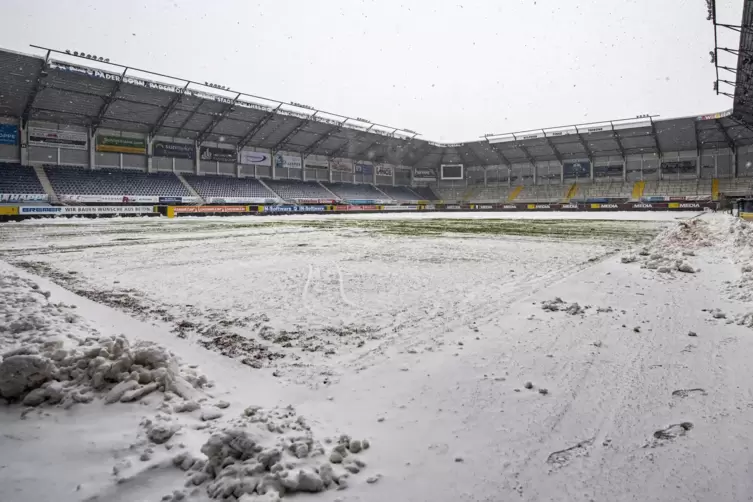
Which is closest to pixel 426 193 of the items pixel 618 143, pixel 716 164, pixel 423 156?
pixel 423 156

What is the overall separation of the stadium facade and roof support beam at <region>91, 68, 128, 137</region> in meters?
0.11

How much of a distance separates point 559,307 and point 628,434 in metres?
2.95

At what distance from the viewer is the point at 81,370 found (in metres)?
3.13

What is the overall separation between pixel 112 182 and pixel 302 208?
65.8 ft

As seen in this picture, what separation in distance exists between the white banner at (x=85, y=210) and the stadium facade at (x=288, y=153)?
1103 millimetres

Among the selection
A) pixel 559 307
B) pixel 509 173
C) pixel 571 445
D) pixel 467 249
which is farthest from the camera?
pixel 509 173

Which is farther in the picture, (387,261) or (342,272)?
(387,261)

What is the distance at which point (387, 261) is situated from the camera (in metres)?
9.38

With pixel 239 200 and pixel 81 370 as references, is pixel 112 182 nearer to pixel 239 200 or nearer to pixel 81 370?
pixel 239 200

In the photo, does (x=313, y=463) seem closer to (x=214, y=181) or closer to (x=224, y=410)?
(x=224, y=410)

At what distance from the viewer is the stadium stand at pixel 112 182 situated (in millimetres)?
36375

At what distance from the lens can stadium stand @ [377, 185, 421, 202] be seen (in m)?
65.6

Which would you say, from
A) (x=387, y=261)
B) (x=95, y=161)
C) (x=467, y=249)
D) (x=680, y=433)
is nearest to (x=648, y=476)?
(x=680, y=433)

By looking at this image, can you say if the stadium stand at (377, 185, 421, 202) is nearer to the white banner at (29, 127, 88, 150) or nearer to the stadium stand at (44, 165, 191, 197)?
the stadium stand at (44, 165, 191, 197)
